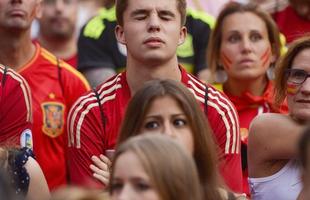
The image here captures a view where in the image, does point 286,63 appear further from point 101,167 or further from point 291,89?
point 101,167

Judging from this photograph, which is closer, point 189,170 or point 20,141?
point 189,170

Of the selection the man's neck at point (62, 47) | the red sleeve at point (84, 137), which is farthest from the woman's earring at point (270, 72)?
the man's neck at point (62, 47)

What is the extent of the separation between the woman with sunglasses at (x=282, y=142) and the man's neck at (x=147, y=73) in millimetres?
622

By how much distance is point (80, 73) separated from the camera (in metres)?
9.02

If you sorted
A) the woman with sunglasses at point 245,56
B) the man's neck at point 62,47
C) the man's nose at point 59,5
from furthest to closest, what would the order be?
1. the man's nose at point 59,5
2. the man's neck at point 62,47
3. the woman with sunglasses at point 245,56

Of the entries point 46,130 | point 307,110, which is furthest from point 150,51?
point 46,130

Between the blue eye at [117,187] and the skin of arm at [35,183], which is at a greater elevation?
the blue eye at [117,187]

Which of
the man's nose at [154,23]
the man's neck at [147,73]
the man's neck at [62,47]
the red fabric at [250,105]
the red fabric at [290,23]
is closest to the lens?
the man's nose at [154,23]

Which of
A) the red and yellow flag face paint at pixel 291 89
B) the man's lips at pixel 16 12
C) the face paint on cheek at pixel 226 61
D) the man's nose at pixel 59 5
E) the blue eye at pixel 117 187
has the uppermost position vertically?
the man's nose at pixel 59 5

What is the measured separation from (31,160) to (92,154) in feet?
1.92

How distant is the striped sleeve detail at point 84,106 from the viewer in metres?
7.26

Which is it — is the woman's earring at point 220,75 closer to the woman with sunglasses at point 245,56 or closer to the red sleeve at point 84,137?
the woman with sunglasses at point 245,56

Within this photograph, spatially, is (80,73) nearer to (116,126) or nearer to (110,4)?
(110,4)

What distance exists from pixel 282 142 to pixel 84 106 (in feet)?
3.90
